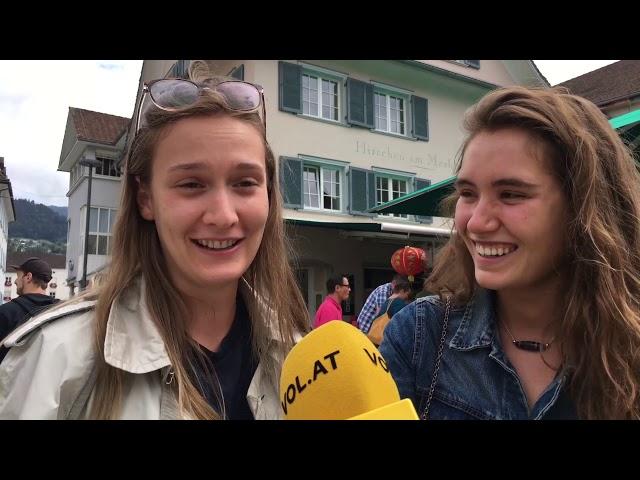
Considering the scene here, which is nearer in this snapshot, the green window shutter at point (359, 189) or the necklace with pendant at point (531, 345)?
the necklace with pendant at point (531, 345)

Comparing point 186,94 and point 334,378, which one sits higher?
point 186,94

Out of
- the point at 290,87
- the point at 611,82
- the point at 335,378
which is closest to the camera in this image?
the point at 335,378

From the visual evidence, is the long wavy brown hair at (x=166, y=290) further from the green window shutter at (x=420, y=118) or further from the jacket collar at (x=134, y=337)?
the green window shutter at (x=420, y=118)

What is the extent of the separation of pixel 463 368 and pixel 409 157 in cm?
1136

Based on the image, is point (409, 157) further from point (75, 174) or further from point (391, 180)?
point (75, 174)

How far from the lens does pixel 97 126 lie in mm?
20703

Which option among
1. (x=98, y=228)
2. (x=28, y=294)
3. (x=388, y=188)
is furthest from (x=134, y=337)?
(x=98, y=228)

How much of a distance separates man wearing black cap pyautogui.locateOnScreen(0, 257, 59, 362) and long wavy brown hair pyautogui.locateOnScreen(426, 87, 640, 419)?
12.6 ft

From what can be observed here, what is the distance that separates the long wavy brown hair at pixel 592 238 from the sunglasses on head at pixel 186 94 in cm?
66

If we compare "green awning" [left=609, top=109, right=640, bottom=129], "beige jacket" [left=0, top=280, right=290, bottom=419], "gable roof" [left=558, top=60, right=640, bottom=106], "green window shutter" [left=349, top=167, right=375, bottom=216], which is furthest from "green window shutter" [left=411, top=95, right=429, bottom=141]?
"beige jacket" [left=0, top=280, right=290, bottom=419]

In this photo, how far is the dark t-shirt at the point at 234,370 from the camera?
129 cm

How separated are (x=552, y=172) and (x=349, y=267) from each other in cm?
990

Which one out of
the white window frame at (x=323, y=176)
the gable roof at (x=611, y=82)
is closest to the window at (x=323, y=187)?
the white window frame at (x=323, y=176)

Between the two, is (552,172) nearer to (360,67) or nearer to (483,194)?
(483,194)
